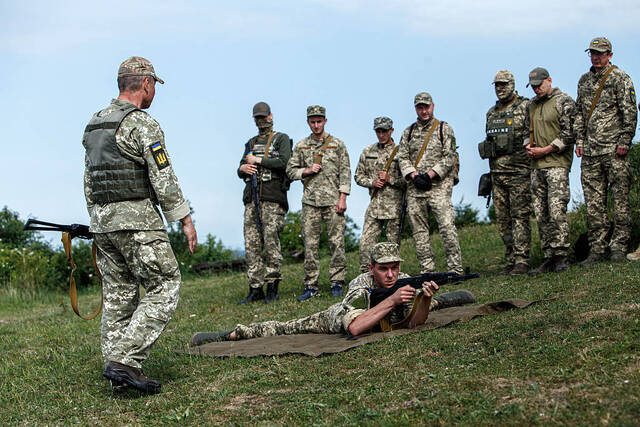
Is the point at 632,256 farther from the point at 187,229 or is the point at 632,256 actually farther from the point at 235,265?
the point at 235,265

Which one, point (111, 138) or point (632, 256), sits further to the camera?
point (632, 256)

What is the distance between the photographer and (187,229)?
545 cm

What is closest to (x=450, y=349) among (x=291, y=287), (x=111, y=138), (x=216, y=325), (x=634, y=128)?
(x=111, y=138)

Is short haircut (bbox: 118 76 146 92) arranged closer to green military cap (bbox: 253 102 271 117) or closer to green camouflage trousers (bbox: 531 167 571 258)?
green military cap (bbox: 253 102 271 117)

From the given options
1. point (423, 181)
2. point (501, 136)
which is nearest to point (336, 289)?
point (423, 181)

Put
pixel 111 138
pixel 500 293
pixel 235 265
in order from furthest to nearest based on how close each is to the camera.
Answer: pixel 235 265 < pixel 500 293 < pixel 111 138

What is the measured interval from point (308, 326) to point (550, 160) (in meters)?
4.13

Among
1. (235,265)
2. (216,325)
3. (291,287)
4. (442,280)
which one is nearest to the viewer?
(442,280)

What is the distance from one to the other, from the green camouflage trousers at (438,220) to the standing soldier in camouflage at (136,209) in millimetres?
5184

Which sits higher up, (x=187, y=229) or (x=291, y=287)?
(x=187, y=229)

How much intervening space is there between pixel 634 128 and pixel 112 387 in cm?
689

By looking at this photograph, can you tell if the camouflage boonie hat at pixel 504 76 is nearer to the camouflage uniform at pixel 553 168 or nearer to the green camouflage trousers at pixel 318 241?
the camouflage uniform at pixel 553 168

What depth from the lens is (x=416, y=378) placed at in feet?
16.1

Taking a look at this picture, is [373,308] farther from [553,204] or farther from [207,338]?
[553,204]
